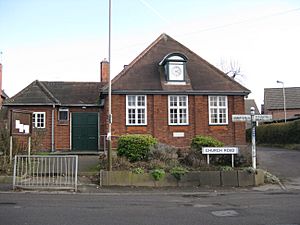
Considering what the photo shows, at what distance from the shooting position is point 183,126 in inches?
993

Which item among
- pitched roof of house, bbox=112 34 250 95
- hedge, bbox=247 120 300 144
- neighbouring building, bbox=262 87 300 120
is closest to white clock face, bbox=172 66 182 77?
pitched roof of house, bbox=112 34 250 95

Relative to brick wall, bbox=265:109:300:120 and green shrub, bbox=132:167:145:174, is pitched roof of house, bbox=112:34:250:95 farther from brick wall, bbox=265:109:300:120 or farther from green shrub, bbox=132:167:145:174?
brick wall, bbox=265:109:300:120

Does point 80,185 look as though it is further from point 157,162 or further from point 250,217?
point 250,217

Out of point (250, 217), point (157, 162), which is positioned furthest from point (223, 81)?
point (250, 217)

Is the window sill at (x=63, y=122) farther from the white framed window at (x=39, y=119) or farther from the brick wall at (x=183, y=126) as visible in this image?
the brick wall at (x=183, y=126)

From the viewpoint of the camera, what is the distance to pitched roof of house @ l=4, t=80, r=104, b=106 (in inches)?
1088

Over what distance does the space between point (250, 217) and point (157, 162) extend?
7421 mm

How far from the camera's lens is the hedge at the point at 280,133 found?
32.5 m

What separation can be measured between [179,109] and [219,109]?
2.72 metres

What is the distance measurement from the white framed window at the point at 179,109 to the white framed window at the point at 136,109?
1.72 meters

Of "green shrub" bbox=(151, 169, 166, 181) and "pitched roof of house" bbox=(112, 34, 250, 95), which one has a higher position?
"pitched roof of house" bbox=(112, 34, 250, 95)

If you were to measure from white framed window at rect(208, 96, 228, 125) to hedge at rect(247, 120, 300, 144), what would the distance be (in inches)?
378

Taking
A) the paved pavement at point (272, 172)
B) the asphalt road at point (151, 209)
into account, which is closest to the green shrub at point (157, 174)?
the paved pavement at point (272, 172)

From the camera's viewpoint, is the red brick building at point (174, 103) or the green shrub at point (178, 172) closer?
the green shrub at point (178, 172)
